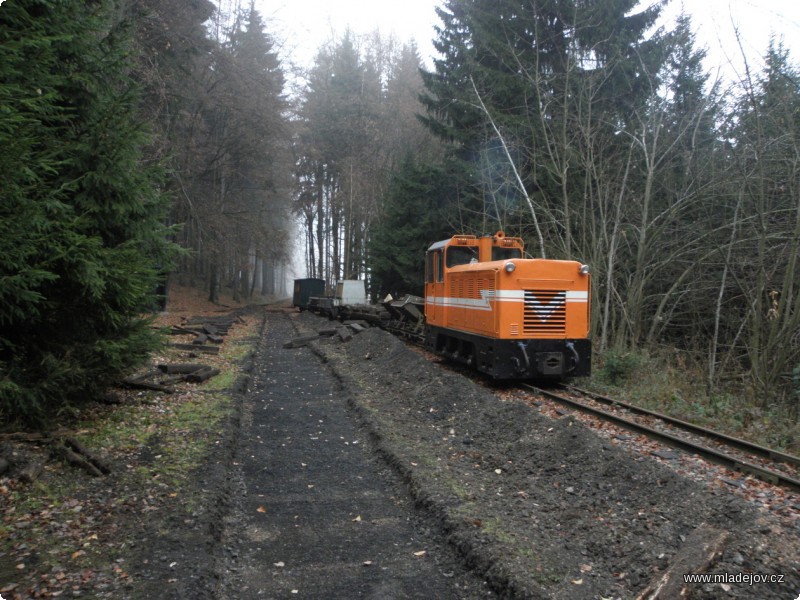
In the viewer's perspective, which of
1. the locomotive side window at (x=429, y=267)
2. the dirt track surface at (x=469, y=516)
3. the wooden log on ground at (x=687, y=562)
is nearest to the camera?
the wooden log on ground at (x=687, y=562)

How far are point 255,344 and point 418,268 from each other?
32.1 feet

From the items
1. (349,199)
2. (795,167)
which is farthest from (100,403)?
(349,199)

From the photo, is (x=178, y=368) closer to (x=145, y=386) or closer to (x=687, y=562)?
(x=145, y=386)

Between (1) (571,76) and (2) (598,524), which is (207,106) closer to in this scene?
(1) (571,76)

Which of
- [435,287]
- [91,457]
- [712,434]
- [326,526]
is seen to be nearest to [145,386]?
[91,457]

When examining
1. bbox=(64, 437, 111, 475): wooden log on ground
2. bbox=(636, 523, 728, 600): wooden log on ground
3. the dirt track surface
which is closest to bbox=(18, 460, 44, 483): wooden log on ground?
bbox=(64, 437, 111, 475): wooden log on ground

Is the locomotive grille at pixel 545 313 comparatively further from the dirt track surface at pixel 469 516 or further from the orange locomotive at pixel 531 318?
the dirt track surface at pixel 469 516

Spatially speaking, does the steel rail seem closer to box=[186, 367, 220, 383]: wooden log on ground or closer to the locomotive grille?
the locomotive grille

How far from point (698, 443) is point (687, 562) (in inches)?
164

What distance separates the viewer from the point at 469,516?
16.5 ft

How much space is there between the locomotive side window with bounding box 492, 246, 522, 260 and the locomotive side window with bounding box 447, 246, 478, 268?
0.44m

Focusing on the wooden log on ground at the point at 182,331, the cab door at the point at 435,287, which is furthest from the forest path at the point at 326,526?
the wooden log on ground at the point at 182,331

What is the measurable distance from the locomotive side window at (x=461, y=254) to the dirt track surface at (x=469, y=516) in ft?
17.8

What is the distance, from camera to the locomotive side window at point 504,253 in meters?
13.5
